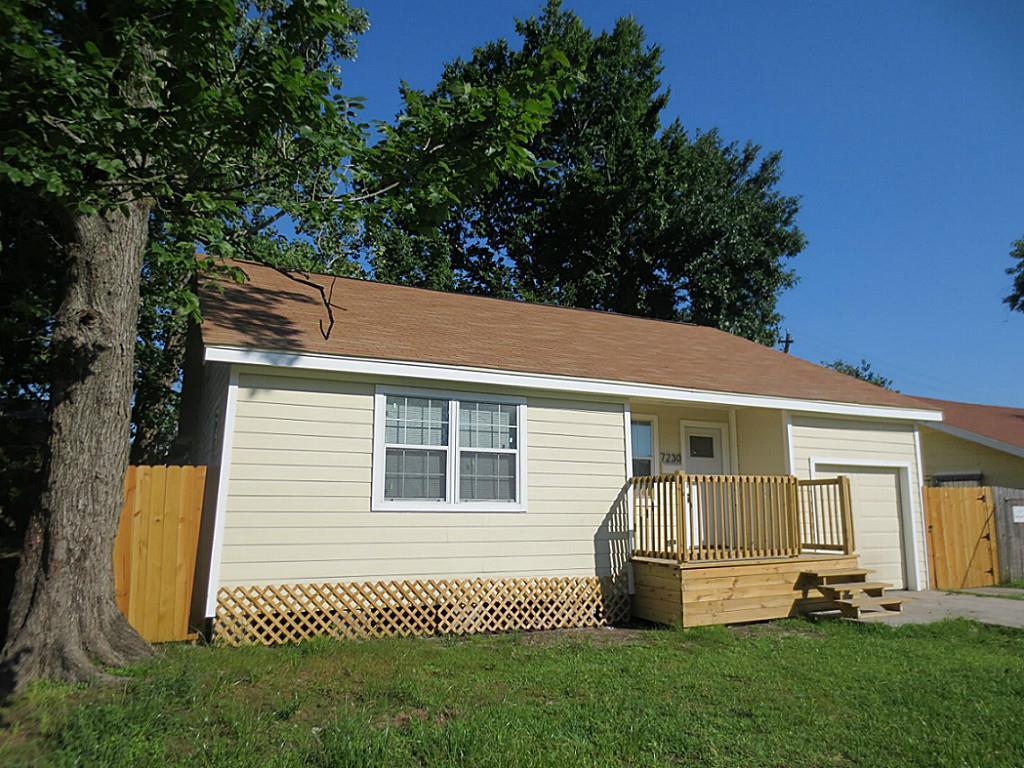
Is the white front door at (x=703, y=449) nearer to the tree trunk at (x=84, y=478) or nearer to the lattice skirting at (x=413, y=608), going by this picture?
the lattice skirting at (x=413, y=608)

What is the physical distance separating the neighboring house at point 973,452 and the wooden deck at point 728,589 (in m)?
8.89

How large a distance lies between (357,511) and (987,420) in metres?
18.0

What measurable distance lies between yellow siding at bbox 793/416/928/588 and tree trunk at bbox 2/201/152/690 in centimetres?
936

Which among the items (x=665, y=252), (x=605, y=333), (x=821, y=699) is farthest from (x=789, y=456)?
(x=665, y=252)

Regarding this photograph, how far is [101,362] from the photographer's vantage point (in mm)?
6332

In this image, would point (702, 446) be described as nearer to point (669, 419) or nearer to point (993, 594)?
point (669, 419)

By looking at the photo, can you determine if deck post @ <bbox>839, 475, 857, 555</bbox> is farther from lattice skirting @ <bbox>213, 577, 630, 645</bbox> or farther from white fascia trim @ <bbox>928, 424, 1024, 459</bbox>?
white fascia trim @ <bbox>928, 424, 1024, 459</bbox>

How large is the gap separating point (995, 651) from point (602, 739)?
5140 mm

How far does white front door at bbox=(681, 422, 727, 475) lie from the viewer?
12.2m

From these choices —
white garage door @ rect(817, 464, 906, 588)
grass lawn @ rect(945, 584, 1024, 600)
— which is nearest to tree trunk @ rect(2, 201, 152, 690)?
white garage door @ rect(817, 464, 906, 588)

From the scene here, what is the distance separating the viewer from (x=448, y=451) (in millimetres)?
8938

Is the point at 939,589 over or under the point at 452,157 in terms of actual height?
under

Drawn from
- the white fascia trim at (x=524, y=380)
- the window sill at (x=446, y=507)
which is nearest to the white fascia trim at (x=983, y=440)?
the white fascia trim at (x=524, y=380)

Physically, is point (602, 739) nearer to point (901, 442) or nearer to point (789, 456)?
point (789, 456)
